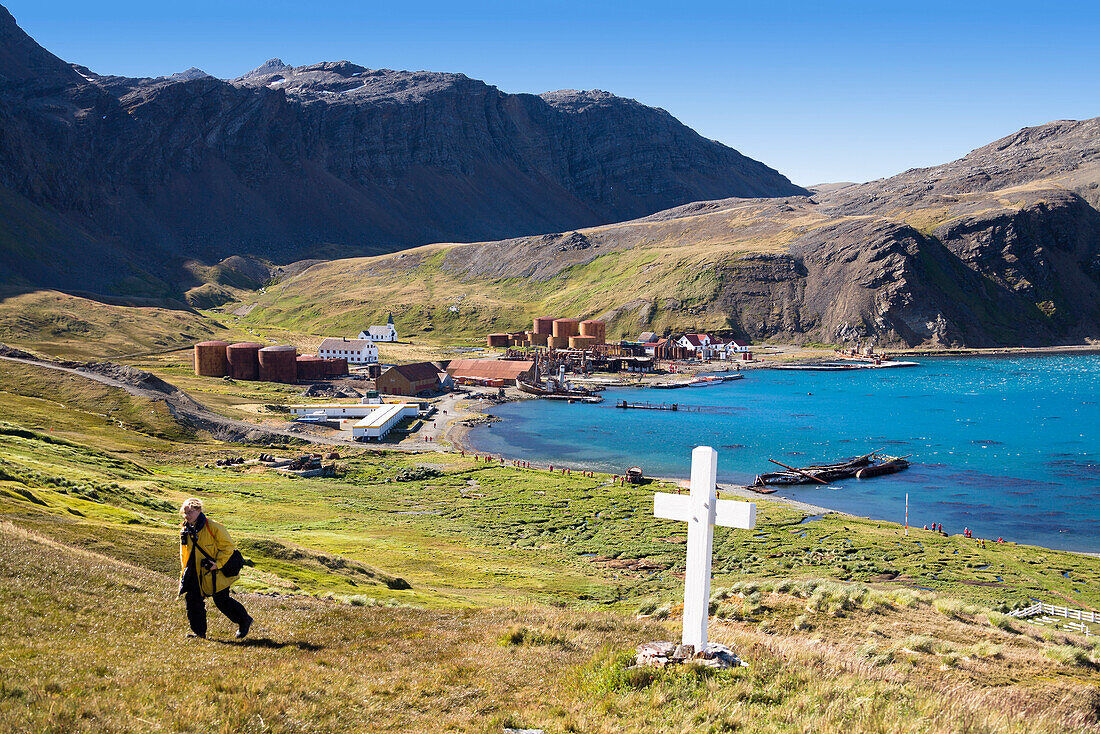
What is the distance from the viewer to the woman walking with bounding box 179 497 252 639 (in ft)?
37.9

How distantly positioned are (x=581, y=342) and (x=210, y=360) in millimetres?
73321

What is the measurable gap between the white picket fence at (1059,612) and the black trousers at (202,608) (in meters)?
29.7

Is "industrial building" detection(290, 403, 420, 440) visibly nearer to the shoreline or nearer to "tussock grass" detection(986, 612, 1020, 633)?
the shoreline

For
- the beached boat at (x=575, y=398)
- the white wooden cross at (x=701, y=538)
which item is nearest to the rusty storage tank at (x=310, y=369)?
the beached boat at (x=575, y=398)

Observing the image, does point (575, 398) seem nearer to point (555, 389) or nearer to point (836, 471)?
point (555, 389)

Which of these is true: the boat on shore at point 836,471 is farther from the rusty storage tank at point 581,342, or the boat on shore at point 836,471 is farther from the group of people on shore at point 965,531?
the rusty storage tank at point 581,342

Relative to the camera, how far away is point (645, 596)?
1316 inches

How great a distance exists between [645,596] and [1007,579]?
19.5 meters

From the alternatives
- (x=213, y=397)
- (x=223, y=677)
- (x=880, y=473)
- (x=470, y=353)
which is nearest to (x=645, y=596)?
(x=223, y=677)

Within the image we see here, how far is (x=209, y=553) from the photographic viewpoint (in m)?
11.7

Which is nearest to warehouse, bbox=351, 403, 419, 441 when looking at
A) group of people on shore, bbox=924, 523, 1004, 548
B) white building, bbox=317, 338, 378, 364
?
white building, bbox=317, 338, 378, 364

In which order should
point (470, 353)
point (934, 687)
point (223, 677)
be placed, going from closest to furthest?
point (223, 677) → point (934, 687) → point (470, 353)

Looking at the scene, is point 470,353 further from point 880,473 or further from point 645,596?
point 645,596

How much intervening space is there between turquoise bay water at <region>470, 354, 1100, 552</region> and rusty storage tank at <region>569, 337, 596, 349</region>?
32366mm
